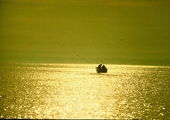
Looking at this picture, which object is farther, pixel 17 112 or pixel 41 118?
pixel 17 112

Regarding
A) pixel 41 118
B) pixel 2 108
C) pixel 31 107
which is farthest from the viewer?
pixel 31 107

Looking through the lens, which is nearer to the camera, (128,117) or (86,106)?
(128,117)

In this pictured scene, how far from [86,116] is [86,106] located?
11.2m

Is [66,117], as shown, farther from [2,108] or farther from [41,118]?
[2,108]

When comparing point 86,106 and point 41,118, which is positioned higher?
point 86,106

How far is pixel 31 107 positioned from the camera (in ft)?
179

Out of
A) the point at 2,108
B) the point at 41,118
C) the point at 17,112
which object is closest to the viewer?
the point at 41,118

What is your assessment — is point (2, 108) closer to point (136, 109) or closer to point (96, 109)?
point (96, 109)

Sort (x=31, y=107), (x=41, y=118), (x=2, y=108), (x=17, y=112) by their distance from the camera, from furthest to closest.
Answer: (x=31, y=107)
(x=2, y=108)
(x=17, y=112)
(x=41, y=118)

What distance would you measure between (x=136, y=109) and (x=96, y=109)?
302 inches

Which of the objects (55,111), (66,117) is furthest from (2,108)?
(66,117)

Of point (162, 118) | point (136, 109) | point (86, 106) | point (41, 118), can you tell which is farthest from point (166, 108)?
point (41, 118)

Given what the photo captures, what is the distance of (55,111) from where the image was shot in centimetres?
5109

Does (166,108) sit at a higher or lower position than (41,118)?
higher
